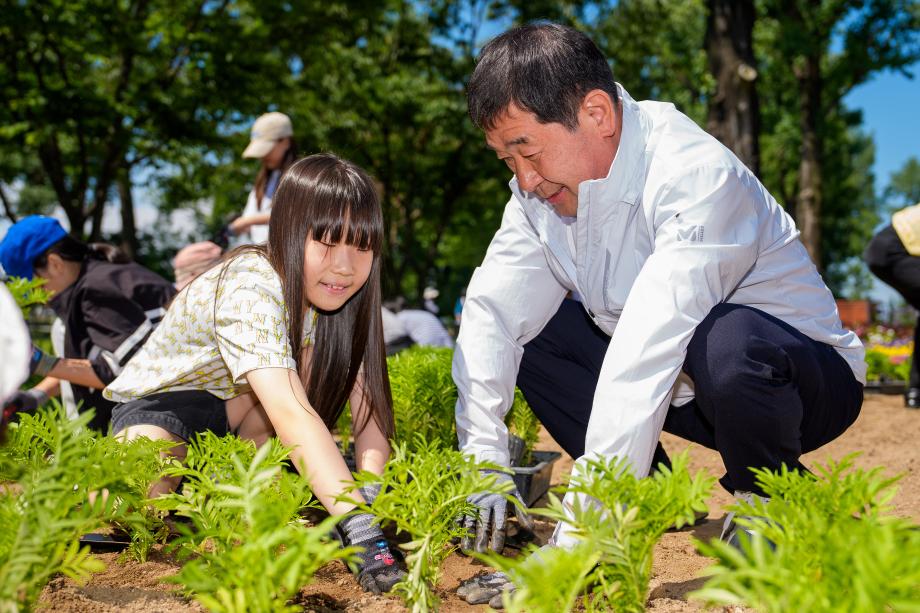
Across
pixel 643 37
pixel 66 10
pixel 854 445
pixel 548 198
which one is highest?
pixel 643 37

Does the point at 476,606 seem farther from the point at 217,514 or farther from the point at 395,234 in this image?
the point at 395,234

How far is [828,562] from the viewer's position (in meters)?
1.26

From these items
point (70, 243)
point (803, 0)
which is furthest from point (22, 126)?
point (803, 0)

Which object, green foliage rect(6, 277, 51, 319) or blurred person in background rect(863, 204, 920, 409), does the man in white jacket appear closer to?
green foliage rect(6, 277, 51, 319)

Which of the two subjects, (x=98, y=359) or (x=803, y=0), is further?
(x=803, y=0)

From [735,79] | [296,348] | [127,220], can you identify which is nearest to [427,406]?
[296,348]

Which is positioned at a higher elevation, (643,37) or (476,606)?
(643,37)

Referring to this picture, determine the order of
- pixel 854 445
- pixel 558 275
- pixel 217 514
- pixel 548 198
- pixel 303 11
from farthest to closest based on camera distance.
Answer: pixel 303 11, pixel 854 445, pixel 558 275, pixel 548 198, pixel 217 514

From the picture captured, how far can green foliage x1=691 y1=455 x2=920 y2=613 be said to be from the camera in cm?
112

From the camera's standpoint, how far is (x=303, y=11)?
14.5 meters

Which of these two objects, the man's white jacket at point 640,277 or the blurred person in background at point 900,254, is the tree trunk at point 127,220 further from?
the man's white jacket at point 640,277

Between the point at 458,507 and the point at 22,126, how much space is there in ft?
38.5

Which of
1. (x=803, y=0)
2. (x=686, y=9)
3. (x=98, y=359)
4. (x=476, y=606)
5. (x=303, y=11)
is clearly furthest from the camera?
(x=686, y=9)

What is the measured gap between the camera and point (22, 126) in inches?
446
